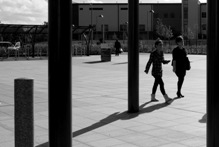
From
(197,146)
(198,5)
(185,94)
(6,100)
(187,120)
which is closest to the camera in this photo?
(197,146)

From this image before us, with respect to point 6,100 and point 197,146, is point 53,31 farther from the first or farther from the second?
point 6,100

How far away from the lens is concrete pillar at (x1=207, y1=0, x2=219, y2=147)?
426cm

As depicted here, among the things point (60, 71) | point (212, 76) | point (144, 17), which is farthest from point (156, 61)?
point (144, 17)

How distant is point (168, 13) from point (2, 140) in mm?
90528

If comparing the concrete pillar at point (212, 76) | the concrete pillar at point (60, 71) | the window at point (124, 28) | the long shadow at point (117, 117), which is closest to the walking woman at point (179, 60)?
the long shadow at point (117, 117)

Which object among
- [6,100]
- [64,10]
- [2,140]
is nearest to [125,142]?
[2,140]

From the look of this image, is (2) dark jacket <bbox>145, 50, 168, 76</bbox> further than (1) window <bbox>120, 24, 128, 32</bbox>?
No

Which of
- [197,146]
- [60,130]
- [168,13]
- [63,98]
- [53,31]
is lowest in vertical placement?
A: [197,146]

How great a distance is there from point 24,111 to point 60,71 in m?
0.55

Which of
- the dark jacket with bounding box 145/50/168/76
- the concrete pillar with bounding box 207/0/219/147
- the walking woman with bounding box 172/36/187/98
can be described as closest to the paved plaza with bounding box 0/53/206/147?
the walking woman with bounding box 172/36/187/98

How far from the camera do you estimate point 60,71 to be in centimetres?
398

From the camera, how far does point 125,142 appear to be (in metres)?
5.99

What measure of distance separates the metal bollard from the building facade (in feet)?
280

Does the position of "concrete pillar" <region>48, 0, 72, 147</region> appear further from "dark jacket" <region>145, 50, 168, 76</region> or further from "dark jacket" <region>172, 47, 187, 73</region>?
"dark jacket" <region>172, 47, 187, 73</region>
